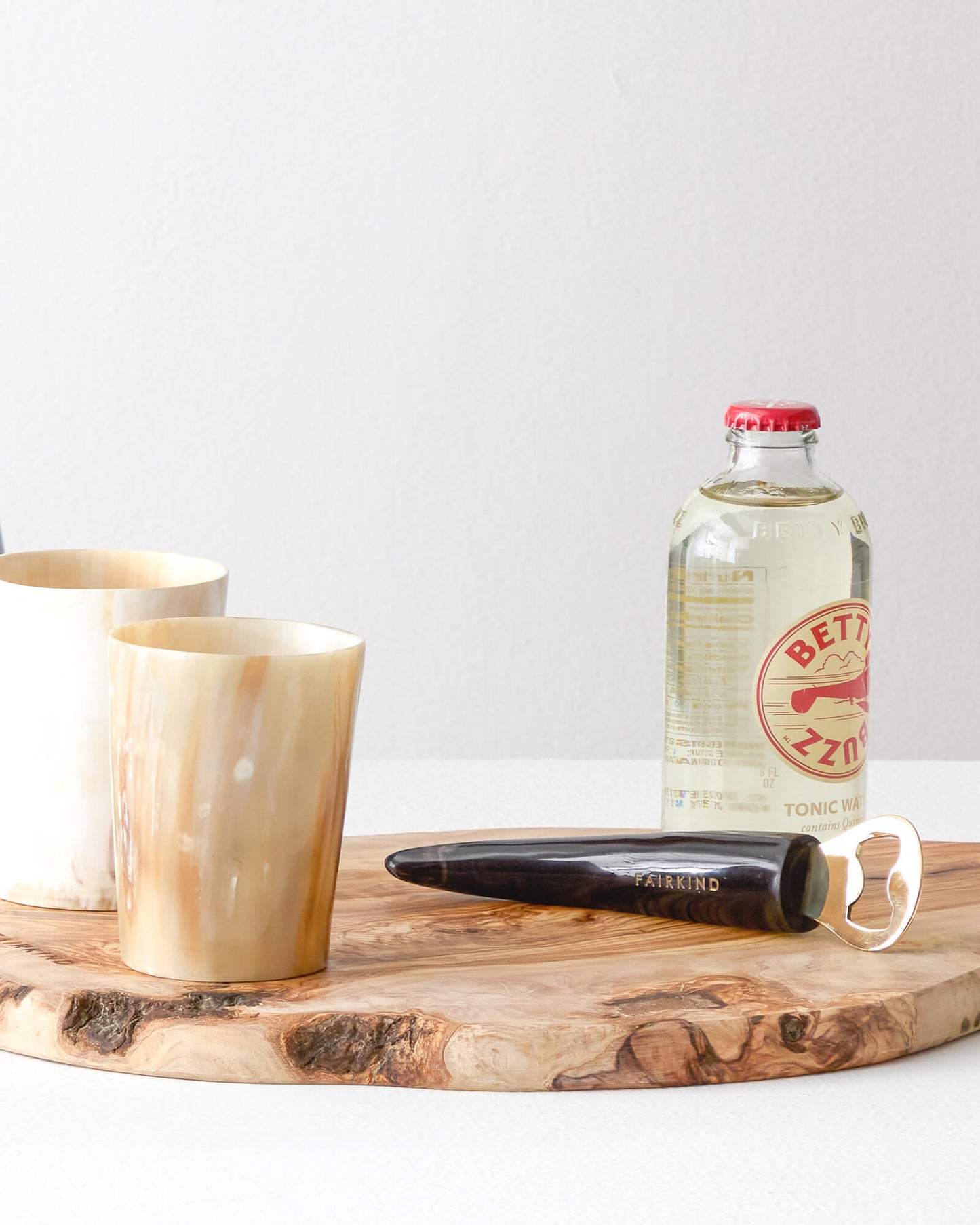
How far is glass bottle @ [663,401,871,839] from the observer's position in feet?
2.03

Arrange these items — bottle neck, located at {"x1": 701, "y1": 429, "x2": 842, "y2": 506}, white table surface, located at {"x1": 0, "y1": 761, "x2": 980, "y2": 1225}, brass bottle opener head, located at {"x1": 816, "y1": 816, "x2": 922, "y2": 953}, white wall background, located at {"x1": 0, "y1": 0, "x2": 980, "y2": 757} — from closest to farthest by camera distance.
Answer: white table surface, located at {"x1": 0, "y1": 761, "x2": 980, "y2": 1225} < brass bottle opener head, located at {"x1": 816, "y1": 816, "x2": 922, "y2": 953} < bottle neck, located at {"x1": 701, "y1": 429, "x2": 842, "y2": 506} < white wall background, located at {"x1": 0, "y1": 0, "x2": 980, "y2": 757}

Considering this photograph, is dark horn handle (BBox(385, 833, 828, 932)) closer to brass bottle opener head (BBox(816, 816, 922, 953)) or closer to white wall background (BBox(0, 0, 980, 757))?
brass bottle opener head (BBox(816, 816, 922, 953))

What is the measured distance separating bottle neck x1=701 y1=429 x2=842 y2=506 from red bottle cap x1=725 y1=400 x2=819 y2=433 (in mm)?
27

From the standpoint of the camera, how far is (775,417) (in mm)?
644

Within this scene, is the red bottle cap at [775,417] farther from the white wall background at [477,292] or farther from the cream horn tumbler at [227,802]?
the white wall background at [477,292]

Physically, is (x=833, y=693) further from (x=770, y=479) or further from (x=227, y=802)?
(x=227, y=802)

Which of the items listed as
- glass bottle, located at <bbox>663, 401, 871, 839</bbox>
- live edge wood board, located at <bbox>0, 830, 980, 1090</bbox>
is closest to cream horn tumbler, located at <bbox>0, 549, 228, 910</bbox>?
live edge wood board, located at <bbox>0, 830, 980, 1090</bbox>

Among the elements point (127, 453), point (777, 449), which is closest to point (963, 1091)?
point (777, 449)

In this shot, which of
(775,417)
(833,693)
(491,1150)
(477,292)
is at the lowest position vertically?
(491,1150)

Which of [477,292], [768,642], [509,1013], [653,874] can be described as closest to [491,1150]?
[509,1013]

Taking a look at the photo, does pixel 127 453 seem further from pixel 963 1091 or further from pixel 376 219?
pixel 963 1091

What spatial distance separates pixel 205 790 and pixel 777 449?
1.05ft

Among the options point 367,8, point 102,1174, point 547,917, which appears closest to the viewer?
point 102,1174

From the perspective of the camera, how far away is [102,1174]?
0.43m
